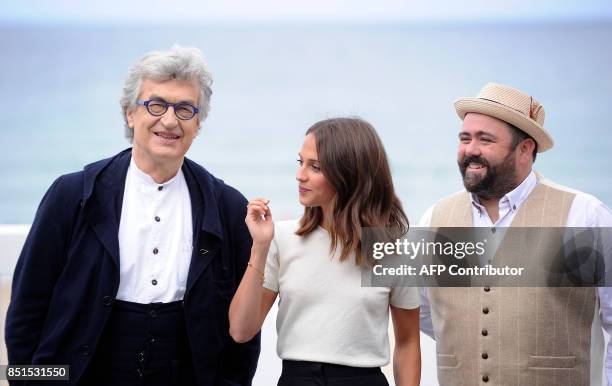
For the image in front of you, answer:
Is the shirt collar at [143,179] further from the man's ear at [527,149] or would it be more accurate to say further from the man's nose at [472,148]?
the man's ear at [527,149]

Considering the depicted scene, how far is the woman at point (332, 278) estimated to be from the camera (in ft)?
7.63

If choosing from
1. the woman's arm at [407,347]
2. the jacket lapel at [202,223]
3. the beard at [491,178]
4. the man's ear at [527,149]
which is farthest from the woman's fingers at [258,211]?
the man's ear at [527,149]

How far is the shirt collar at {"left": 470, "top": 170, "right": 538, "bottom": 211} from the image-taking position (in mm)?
2663

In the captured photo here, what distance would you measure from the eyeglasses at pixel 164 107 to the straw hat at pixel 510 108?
0.89m

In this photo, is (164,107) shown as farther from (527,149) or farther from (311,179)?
(527,149)

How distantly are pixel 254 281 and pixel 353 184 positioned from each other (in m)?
0.39

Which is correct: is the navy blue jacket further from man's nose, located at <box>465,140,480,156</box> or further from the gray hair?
man's nose, located at <box>465,140,480,156</box>

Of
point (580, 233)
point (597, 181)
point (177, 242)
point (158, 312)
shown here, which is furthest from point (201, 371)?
point (597, 181)

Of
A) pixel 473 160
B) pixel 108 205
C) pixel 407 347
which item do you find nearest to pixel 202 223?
pixel 108 205

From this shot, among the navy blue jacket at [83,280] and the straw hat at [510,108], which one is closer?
the navy blue jacket at [83,280]

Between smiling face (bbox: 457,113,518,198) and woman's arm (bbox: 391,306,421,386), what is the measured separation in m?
0.48

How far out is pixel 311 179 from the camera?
237 cm

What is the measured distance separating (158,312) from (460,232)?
984 millimetres

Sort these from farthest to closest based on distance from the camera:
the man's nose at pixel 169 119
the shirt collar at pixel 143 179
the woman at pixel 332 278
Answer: the shirt collar at pixel 143 179, the man's nose at pixel 169 119, the woman at pixel 332 278
